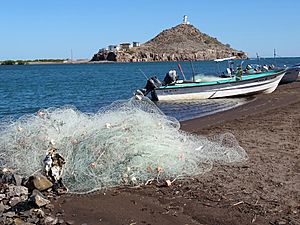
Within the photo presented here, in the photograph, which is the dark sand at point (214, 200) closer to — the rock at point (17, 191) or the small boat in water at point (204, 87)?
the rock at point (17, 191)

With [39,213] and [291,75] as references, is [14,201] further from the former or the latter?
[291,75]

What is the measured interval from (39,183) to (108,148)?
131 cm

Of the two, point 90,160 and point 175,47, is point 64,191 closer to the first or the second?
point 90,160

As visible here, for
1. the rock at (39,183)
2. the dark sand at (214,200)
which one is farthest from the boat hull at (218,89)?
the rock at (39,183)

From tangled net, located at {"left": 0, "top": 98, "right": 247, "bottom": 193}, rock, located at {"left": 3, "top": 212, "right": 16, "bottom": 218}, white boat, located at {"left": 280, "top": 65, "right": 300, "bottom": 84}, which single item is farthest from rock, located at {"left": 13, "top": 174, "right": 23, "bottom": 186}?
white boat, located at {"left": 280, "top": 65, "right": 300, "bottom": 84}

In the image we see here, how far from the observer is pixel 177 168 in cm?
821

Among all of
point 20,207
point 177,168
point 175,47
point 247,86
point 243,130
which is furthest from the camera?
point 175,47

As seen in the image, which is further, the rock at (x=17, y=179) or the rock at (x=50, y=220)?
the rock at (x=17, y=179)

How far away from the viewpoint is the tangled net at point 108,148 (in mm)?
7816

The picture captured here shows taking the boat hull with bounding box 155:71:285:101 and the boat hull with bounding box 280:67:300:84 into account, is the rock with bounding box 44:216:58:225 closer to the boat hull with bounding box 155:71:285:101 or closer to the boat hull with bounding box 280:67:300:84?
the boat hull with bounding box 155:71:285:101

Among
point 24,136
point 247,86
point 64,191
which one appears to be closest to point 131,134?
point 64,191

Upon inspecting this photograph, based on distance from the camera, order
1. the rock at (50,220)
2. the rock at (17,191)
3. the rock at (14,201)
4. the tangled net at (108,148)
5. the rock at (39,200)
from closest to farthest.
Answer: the rock at (50,220) → the rock at (39,200) → the rock at (14,201) → the rock at (17,191) → the tangled net at (108,148)

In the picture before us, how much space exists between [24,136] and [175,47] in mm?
192615

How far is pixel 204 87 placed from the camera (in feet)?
81.1
